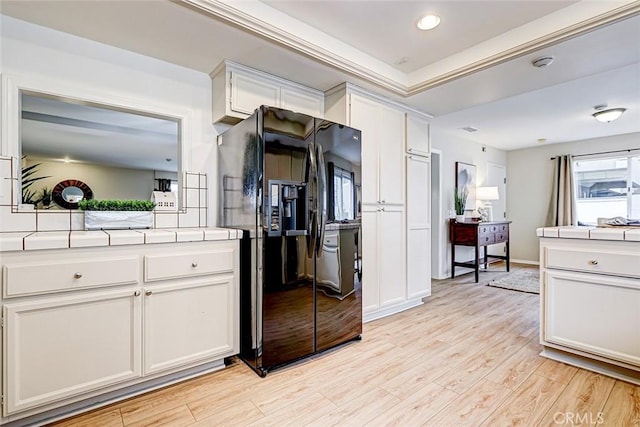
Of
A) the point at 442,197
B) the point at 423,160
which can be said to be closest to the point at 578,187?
the point at 442,197

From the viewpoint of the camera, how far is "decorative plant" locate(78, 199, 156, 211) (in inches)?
75.2

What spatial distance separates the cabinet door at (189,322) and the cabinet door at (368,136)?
1509 millimetres

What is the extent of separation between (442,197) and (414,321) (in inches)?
98.4

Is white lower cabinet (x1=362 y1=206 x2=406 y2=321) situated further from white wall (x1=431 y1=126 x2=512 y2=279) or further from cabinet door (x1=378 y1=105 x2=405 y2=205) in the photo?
white wall (x1=431 y1=126 x2=512 y2=279)

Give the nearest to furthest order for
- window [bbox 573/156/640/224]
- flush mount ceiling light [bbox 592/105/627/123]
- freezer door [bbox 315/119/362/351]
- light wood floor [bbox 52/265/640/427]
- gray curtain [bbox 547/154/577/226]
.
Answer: light wood floor [bbox 52/265/640/427], freezer door [bbox 315/119/362/351], flush mount ceiling light [bbox 592/105/627/123], window [bbox 573/156/640/224], gray curtain [bbox 547/154/577/226]

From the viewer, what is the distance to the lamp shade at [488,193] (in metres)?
5.34

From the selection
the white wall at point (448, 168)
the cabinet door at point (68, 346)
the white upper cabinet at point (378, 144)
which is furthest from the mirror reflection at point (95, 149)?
the white wall at point (448, 168)

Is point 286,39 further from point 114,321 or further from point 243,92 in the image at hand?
point 114,321

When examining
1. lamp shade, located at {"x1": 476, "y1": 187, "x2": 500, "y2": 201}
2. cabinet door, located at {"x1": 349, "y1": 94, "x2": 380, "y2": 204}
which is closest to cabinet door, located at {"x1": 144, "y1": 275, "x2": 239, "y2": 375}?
cabinet door, located at {"x1": 349, "y1": 94, "x2": 380, "y2": 204}

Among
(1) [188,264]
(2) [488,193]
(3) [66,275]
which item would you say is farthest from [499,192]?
(3) [66,275]

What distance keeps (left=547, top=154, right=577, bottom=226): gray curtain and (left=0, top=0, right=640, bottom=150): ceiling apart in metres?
3.02

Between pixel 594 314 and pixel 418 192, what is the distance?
72.5 inches

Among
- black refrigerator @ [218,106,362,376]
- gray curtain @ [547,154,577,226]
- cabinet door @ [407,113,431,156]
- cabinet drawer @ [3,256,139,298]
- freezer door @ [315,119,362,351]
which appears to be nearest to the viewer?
cabinet drawer @ [3,256,139,298]

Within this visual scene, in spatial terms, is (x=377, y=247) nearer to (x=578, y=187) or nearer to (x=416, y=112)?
(x=416, y=112)
